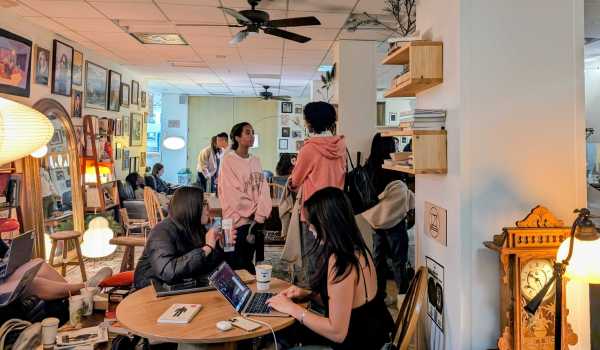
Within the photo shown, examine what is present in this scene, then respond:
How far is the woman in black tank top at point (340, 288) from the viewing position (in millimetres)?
1723

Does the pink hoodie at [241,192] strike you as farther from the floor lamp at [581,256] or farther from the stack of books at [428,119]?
the floor lamp at [581,256]

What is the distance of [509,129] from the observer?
5.90 ft

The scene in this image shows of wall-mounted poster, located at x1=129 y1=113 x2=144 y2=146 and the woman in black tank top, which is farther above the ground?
wall-mounted poster, located at x1=129 y1=113 x2=144 y2=146

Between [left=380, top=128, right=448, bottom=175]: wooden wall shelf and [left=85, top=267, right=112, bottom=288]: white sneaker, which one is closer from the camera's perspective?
[left=380, top=128, right=448, bottom=175]: wooden wall shelf

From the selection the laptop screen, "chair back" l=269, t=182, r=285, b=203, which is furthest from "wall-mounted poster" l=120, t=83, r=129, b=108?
the laptop screen

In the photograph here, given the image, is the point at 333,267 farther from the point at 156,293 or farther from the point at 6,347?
the point at 6,347

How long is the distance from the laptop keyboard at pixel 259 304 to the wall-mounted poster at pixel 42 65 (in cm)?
389

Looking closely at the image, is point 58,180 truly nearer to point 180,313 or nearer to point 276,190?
point 276,190

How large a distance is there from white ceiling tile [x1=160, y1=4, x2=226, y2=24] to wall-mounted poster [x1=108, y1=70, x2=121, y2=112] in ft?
9.57

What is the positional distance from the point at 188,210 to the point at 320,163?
1061mm

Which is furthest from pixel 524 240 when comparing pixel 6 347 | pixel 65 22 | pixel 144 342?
pixel 65 22

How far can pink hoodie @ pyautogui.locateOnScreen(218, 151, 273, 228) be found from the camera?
3.24 m

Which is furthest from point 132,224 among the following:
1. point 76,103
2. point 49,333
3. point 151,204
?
point 49,333

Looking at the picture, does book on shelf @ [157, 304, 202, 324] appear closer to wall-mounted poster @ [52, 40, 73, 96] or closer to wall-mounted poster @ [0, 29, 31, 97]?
wall-mounted poster @ [0, 29, 31, 97]
